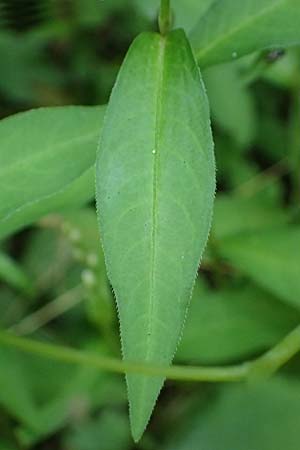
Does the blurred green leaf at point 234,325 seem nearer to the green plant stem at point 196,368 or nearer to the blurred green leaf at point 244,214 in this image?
the blurred green leaf at point 244,214

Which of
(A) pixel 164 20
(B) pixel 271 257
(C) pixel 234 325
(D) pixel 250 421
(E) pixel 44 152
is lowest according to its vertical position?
(D) pixel 250 421

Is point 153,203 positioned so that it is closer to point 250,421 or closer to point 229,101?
point 250,421

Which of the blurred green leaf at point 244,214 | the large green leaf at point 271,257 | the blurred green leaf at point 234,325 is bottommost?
the blurred green leaf at point 234,325

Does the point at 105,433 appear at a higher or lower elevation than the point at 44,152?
lower

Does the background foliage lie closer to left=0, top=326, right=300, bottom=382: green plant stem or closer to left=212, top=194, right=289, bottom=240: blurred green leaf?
left=212, top=194, right=289, bottom=240: blurred green leaf

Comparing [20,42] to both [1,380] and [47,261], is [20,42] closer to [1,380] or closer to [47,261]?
[47,261]

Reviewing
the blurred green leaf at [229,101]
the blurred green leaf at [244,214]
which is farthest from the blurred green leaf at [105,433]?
the blurred green leaf at [229,101]

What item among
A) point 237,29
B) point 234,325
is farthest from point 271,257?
point 237,29
